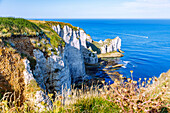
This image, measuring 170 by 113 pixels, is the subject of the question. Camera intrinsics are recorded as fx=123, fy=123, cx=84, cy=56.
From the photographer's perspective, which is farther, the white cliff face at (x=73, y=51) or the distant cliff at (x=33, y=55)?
the white cliff face at (x=73, y=51)

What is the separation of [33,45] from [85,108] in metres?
13.8

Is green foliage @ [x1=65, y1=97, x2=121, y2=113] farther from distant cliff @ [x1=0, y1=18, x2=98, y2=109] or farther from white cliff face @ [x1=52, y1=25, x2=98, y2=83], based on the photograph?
white cliff face @ [x1=52, y1=25, x2=98, y2=83]

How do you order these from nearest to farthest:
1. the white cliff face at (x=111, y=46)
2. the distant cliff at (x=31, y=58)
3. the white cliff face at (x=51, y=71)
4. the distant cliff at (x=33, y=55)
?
the distant cliff at (x=31, y=58) < the distant cliff at (x=33, y=55) < the white cliff face at (x=51, y=71) < the white cliff face at (x=111, y=46)

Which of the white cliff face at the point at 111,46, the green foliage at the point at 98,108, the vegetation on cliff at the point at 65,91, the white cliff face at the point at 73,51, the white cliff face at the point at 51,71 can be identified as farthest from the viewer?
the white cliff face at the point at 111,46

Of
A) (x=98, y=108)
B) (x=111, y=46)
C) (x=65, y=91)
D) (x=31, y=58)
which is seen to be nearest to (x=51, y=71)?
(x=31, y=58)

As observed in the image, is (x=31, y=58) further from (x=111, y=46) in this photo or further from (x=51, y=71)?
(x=111, y=46)

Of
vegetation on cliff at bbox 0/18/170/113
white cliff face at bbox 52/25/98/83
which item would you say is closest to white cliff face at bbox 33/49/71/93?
vegetation on cliff at bbox 0/18/170/113

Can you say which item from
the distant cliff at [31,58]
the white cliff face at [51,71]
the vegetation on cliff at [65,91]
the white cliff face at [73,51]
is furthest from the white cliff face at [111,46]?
the white cliff face at [51,71]

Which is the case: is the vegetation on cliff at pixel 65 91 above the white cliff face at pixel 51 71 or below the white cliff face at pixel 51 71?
above

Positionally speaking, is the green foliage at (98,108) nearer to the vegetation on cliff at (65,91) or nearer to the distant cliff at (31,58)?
the vegetation on cliff at (65,91)

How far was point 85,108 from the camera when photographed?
4855 millimetres

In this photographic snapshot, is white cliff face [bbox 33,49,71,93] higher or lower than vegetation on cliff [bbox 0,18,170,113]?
lower

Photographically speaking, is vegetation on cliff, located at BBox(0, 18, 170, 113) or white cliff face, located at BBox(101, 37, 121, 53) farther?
white cliff face, located at BBox(101, 37, 121, 53)

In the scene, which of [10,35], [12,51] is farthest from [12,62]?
[10,35]
